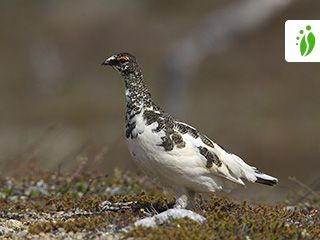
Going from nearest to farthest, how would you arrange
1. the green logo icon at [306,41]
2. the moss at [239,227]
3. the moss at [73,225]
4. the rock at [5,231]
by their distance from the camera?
the moss at [239,227], the moss at [73,225], the rock at [5,231], the green logo icon at [306,41]

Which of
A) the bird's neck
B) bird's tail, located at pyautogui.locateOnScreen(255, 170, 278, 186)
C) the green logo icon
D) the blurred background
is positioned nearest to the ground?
bird's tail, located at pyautogui.locateOnScreen(255, 170, 278, 186)

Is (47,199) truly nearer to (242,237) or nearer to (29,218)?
(29,218)

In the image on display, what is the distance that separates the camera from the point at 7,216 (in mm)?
8945

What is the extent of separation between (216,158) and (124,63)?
1323 millimetres

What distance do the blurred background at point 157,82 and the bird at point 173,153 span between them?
6.81 ft

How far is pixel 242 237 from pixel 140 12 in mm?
60339

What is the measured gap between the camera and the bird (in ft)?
25.7

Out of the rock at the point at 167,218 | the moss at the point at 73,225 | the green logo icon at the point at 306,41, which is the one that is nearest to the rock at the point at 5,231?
the moss at the point at 73,225

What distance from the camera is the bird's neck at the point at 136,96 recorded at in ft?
27.1

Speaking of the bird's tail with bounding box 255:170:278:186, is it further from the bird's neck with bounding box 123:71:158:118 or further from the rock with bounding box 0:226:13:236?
the rock with bounding box 0:226:13:236

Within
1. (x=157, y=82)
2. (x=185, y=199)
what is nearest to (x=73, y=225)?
(x=185, y=199)

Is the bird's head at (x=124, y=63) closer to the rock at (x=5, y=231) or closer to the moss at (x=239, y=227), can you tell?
the moss at (x=239, y=227)

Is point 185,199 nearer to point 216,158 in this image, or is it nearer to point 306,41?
point 216,158

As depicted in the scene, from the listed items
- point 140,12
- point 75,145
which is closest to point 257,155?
point 75,145
